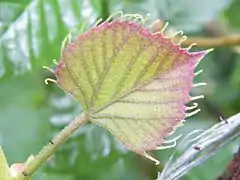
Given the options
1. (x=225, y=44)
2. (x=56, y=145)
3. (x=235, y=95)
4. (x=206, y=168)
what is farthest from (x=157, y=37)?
(x=235, y=95)

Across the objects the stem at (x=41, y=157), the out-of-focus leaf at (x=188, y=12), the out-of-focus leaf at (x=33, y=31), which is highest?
the out-of-focus leaf at (x=33, y=31)

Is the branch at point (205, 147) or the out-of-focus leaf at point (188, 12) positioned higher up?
the out-of-focus leaf at point (188, 12)

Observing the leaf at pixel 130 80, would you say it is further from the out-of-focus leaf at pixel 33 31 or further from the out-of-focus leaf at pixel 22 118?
the out-of-focus leaf at pixel 22 118

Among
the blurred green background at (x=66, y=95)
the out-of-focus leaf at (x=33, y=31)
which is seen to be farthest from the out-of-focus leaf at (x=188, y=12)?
the out-of-focus leaf at (x=33, y=31)

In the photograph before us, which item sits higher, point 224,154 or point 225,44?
point 225,44

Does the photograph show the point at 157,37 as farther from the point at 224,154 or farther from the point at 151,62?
the point at 224,154

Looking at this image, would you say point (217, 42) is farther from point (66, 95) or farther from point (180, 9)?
point (66, 95)

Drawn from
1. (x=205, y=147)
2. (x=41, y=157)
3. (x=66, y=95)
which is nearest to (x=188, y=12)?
(x=66, y=95)

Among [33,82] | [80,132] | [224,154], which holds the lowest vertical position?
[224,154]
